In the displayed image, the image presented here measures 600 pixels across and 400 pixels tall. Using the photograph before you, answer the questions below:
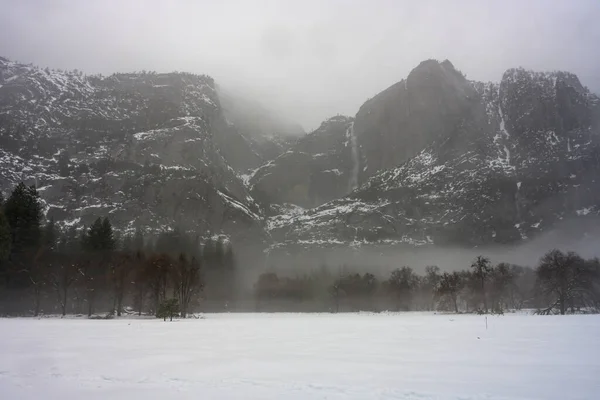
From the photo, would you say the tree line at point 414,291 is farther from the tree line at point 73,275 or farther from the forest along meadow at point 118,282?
the tree line at point 73,275

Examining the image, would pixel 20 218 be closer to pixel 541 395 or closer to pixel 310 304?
pixel 310 304

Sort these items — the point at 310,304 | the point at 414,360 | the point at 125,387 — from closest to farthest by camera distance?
1. the point at 125,387
2. the point at 414,360
3. the point at 310,304

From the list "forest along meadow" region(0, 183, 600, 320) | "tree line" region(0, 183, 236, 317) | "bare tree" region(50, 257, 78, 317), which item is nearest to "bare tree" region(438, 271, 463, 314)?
"forest along meadow" region(0, 183, 600, 320)

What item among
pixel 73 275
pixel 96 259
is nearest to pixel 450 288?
pixel 96 259

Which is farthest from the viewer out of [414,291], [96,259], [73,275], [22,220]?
[414,291]

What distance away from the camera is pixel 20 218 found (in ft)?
326

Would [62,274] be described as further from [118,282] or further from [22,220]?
[22,220]

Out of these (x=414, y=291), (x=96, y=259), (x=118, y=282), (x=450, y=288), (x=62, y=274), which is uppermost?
(x=96, y=259)

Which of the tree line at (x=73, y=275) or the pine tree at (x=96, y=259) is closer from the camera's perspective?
the tree line at (x=73, y=275)

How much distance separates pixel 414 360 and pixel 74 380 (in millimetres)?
14546

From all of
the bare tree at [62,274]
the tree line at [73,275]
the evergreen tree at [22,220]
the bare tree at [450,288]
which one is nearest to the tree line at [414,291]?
the bare tree at [450,288]

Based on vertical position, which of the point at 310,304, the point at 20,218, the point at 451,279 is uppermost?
the point at 20,218

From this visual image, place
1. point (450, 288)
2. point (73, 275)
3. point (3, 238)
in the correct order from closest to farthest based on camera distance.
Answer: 1. point (3, 238)
2. point (73, 275)
3. point (450, 288)

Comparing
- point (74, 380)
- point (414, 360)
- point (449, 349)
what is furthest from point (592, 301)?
point (74, 380)
